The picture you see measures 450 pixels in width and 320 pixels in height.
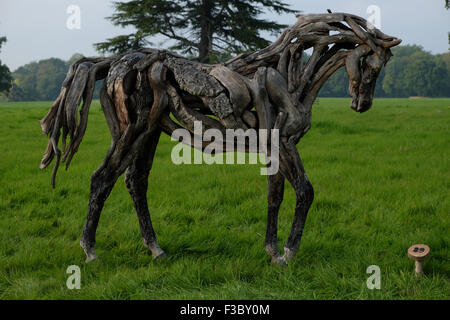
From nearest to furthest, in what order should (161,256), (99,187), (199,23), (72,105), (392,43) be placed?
(392,43) → (72,105) → (99,187) → (161,256) → (199,23)

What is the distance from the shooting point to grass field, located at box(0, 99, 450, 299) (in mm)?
2939

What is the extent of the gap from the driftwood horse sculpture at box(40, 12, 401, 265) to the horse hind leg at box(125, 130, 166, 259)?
296 millimetres

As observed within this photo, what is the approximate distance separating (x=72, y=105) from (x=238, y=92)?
142 cm

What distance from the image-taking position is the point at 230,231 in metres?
4.10

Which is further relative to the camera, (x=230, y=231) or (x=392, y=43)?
(x=230, y=231)

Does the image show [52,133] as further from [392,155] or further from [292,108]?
[392,155]

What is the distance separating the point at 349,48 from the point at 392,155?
209 inches

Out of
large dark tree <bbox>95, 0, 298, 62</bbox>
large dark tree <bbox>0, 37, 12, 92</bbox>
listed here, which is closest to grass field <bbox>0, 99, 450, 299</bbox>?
large dark tree <bbox>95, 0, 298, 62</bbox>

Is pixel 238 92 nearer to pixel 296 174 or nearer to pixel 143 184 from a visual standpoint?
pixel 296 174

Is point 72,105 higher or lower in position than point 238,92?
lower

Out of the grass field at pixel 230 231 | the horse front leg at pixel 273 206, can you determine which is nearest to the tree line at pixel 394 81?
the grass field at pixel 230 231

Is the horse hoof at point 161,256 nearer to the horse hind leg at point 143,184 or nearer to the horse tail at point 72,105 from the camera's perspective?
the horse hind leg at point 143,184

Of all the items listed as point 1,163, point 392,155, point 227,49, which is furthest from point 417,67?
point 1,163

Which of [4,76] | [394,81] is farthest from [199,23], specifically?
[394,81]
